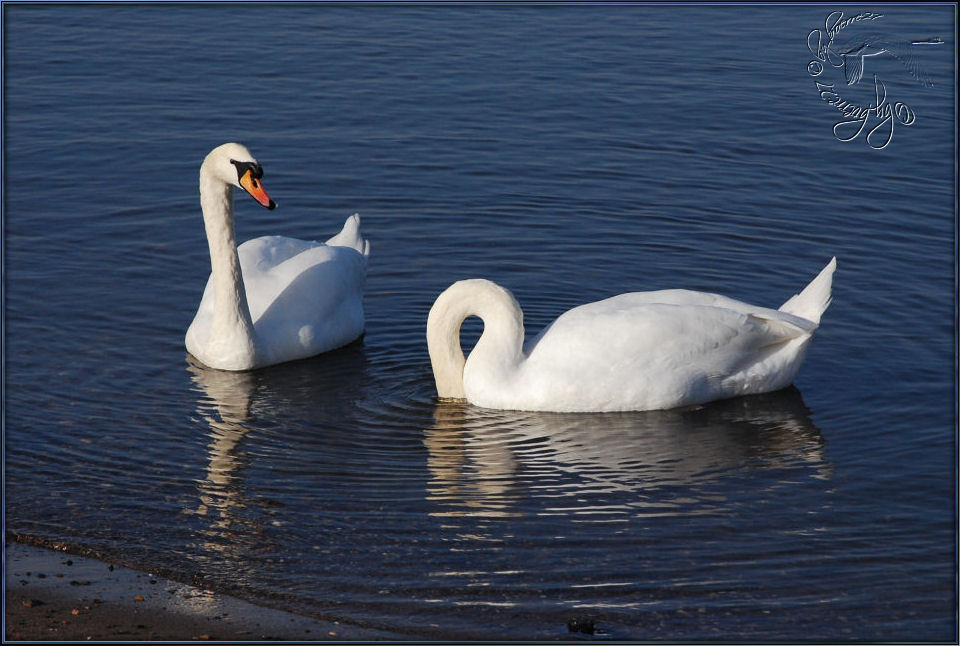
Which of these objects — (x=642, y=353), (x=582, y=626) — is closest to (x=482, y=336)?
(x=642, y=353)

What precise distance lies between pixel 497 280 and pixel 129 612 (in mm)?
5927

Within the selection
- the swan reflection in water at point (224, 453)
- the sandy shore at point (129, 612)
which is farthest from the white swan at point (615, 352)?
the sandy shore at point (129, 612)

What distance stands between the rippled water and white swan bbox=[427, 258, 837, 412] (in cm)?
20

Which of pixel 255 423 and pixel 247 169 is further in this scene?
pixel 247 169

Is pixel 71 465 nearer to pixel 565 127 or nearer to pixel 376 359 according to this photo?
pixel 376 359

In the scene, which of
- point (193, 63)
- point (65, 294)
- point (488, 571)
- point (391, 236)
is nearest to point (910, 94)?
point (391, 236)

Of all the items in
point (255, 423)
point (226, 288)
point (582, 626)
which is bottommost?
point (582, 626)

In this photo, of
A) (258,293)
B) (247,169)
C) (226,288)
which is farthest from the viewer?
(258,293)

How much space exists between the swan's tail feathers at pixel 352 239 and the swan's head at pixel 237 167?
5.61 feet

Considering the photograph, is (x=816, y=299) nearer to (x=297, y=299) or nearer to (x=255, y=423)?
(x=297, y=299)

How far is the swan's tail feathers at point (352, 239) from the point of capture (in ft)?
39.2

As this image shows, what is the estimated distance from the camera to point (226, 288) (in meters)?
10.4

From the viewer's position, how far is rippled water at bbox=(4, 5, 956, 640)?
735cm

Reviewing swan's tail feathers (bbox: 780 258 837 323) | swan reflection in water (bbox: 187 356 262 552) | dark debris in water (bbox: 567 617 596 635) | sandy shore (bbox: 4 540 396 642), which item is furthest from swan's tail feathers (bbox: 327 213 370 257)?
dark debris in water (bbox: 567 617 596 635)
